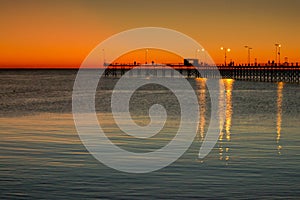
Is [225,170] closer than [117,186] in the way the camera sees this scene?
No

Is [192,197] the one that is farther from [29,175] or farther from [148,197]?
[29,175]

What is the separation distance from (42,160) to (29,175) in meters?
2.24

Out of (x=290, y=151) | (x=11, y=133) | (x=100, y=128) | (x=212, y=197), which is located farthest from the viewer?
(x=100, y=128)

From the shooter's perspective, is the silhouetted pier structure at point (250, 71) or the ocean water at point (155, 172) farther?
the silhouetted pier structure at point (250, 71)

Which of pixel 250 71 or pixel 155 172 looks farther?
pixel 250 71

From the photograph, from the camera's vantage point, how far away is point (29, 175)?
49.4 feet

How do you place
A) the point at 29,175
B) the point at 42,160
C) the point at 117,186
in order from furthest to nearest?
the point at 42,160, the point at 29,175, the point at 117,186

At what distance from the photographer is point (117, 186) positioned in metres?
14.1

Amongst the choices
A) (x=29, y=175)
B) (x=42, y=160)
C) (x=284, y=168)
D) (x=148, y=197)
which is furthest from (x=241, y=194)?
(x=42, y=160)

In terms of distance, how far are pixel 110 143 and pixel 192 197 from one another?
875 centimetres

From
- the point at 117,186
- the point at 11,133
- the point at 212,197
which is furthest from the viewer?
the point at 11,133

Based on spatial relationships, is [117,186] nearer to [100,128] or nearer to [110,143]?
[110,143]

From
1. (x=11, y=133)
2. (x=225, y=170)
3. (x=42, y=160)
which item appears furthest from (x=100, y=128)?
(x=225, y=170)

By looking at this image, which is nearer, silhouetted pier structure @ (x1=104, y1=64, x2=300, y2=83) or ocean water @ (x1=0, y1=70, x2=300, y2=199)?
ocean water @ (x1=0, y1=70, x2=300, y2=199)
